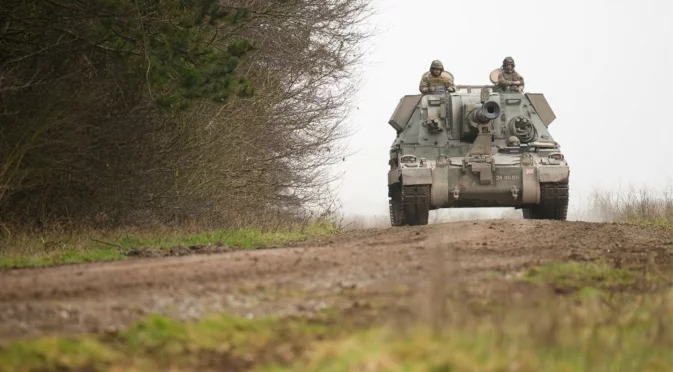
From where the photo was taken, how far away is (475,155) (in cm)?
1762

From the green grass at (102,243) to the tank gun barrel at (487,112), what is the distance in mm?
3807

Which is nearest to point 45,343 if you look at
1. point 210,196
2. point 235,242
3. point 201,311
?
point 201,311

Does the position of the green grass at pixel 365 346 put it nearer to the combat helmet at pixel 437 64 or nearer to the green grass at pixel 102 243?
the green grass at pixel 102 243

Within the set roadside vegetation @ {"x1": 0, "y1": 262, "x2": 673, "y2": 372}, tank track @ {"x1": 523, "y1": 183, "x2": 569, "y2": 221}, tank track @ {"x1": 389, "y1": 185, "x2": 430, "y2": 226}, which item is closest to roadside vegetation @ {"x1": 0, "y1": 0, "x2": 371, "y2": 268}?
tank track @ {"x1": 389, "y1": 185, "x2": 430, "y2": 226}

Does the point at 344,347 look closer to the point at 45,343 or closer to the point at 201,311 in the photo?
the point at 45,343

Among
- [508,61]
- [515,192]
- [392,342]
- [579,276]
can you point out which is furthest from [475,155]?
[392,342]

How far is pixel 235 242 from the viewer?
1342cm

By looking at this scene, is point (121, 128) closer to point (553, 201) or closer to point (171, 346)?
point (553, 201)

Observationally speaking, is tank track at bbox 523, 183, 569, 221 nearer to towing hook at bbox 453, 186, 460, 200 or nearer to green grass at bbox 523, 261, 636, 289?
towing hook at bbox 453, 186, 460, 200

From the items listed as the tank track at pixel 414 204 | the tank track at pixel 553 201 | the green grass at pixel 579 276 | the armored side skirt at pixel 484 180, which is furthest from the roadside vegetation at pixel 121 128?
the green grass at pixel 579 276

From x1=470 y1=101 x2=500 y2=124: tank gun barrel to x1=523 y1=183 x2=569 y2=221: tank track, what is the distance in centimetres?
142

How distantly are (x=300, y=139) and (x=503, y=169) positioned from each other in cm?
731

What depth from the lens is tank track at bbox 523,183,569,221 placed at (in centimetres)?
1755

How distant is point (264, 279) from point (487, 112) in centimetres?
1082
